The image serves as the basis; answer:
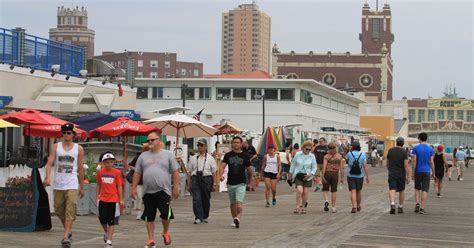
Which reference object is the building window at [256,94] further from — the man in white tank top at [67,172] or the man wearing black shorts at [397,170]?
the man in white tank top at [67,172]

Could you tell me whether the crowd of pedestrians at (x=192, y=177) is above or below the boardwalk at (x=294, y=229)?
above

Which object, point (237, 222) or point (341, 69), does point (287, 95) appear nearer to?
point (341, 69)

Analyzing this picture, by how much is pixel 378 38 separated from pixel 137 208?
469 ft

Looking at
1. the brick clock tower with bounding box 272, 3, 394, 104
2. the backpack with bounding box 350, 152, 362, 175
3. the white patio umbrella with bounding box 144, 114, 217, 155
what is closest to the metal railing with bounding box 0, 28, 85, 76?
the white patio umbrella with bounding box 144, 114, 217, 155

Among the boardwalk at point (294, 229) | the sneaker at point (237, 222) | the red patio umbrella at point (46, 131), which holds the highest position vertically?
the red patio umbrella at point (46, 131)

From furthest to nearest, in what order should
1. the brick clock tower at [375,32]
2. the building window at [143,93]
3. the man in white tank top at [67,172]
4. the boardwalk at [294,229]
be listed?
the brick clock tower at [375,32], the building window at [143,93], the boardwalk at [294,229], the man in white tank top at [67,172]

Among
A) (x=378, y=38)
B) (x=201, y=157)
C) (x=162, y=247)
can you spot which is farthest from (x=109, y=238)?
(x=378, y=38)

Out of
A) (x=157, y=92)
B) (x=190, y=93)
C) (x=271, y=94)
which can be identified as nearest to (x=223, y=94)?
(x=190, y=93)

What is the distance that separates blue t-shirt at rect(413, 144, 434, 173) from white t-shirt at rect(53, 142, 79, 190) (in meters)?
9.60

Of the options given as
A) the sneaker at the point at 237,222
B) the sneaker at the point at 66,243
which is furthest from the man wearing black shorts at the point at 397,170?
the sneaker at the point at 66,243

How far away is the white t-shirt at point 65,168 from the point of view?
13023mm

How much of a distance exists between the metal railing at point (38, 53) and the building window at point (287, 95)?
1495 inches

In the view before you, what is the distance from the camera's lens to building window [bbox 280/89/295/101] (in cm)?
7200

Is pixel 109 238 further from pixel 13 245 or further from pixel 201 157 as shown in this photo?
pixel 201 157
